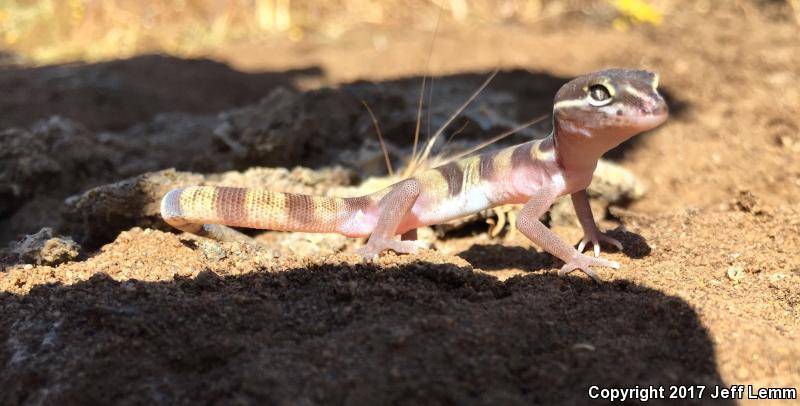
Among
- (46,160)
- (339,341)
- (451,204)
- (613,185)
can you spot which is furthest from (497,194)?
A: (46,160)

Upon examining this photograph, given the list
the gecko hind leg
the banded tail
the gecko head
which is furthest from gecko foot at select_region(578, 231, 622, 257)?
the gecko hind leg

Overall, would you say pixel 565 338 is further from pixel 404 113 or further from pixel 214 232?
pixel 404 113

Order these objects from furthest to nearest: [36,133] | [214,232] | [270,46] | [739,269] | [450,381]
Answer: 1. [270,46]
2. [36,133]
3. [214,232]
4. [739,269]
5. [450,381]

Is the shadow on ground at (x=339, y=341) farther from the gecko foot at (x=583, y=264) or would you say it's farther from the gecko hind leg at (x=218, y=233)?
the gecko hind leg at (x=218, y=233)

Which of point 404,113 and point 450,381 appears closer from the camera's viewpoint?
point 450,381

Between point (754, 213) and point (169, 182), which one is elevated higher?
point (169, 182)

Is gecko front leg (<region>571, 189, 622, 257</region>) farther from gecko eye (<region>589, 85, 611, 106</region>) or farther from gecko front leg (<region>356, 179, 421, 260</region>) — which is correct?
gecko front leg (<region>356, 179, 421, 260</region>)

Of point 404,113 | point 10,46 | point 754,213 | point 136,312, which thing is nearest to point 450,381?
point 136,312

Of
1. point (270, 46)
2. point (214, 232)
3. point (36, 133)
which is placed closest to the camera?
point (214, 232)
